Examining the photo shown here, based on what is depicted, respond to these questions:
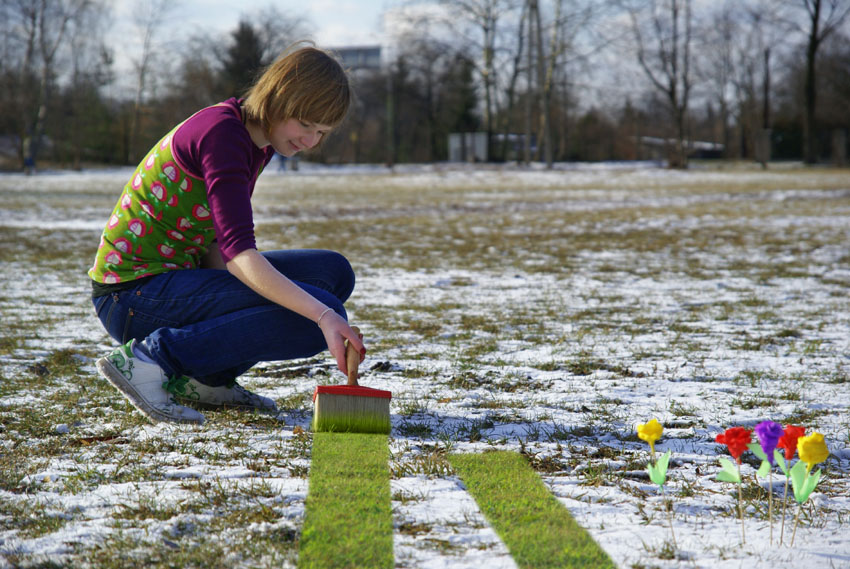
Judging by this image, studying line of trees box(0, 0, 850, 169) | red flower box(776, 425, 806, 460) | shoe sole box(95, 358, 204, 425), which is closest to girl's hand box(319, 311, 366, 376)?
shoe sole box(95, 358, 204, 425)

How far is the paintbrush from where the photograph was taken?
244 cm

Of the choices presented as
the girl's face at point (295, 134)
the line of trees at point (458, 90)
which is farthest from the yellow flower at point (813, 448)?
the line of trees at point (458, 90)

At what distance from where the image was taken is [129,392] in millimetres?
2566

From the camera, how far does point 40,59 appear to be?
3547 cm

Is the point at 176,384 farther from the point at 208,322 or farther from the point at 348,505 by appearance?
the point at 348,505

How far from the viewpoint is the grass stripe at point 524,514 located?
1686mm

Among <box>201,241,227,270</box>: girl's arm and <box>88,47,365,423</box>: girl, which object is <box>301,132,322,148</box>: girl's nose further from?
<box>201,241,227,270</box>: girl's arm

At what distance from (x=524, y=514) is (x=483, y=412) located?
3.26 ft

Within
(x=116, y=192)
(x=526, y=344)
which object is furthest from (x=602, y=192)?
(x=526, y=344)

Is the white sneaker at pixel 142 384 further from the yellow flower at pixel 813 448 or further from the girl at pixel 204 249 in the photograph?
the yellow flower at pixel 813 448

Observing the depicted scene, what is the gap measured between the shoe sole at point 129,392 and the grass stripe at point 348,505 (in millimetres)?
533

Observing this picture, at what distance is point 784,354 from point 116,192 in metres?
19.6

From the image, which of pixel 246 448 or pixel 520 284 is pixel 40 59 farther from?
pixel 246 448

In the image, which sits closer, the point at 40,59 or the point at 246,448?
the point at 246,448
